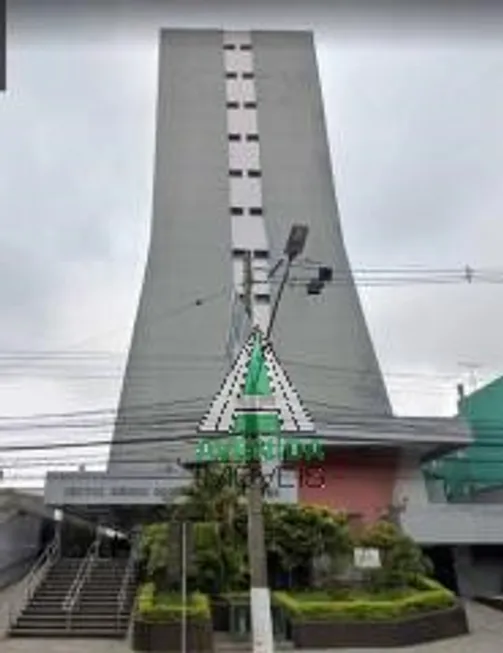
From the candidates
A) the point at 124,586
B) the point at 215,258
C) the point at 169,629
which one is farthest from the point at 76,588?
the point at 215,258

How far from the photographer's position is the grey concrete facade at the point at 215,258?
Result: 2180 inches

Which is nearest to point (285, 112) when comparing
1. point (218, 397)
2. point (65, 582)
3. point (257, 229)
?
point (257, 229)

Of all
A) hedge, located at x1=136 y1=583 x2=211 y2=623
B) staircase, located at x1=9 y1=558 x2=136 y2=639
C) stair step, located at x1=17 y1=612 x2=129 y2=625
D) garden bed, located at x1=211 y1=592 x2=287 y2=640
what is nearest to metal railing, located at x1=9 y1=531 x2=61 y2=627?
staircase, located at x1=9 y1=558 x2=136 y2=639

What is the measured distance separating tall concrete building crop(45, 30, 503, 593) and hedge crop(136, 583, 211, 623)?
11.6m

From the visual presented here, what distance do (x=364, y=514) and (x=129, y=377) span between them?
63.2 ft

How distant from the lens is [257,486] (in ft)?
55.0

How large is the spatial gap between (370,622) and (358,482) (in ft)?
66.2

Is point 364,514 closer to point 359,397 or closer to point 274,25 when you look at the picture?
point 359,397

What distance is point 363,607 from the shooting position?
2586 centimetres

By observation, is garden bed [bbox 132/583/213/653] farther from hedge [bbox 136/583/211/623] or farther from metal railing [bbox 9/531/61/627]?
metal railing [bbox 9/531/61/627]

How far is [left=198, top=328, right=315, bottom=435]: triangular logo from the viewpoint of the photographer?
17.2 metres

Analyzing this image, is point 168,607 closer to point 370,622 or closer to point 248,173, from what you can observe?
point 370,622

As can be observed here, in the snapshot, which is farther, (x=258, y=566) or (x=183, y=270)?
(x=183, y=270)

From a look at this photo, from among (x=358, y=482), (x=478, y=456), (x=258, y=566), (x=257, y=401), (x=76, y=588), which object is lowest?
(x=258, y=566)
